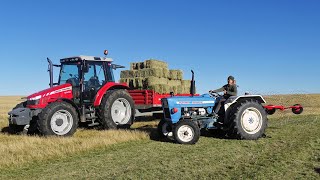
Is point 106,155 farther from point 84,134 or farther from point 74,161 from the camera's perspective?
point 84,134

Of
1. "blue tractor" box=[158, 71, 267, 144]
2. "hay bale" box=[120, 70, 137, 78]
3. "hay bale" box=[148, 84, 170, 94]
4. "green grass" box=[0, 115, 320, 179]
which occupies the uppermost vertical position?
"hay bale" box=[120, 70, 137, 78]

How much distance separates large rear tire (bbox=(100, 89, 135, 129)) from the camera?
1058 centimetres

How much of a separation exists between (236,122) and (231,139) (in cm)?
43

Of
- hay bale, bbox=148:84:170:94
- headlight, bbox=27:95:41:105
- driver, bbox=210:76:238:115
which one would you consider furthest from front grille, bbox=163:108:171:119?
hay bale, bbox=148:84:170:94

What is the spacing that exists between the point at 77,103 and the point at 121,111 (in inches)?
56.2

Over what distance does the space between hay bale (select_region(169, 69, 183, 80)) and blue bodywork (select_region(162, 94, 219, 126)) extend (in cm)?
917

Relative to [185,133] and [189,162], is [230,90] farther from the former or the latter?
[189,162]

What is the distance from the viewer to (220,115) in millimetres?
8930

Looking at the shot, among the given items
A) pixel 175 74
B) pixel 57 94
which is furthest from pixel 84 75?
pixel 175 74

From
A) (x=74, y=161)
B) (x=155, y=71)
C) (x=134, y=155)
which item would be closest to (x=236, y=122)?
(x=134, y=155)

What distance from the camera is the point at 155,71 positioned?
16594 millimetres

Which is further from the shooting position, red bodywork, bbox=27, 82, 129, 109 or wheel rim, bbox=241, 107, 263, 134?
red bodywork, bbox=27, 82, 129, 109

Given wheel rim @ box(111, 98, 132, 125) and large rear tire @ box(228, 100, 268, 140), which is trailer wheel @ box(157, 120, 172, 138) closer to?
large rear tire @ box(228, 100, 268, 140)

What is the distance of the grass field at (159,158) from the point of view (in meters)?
5.29
